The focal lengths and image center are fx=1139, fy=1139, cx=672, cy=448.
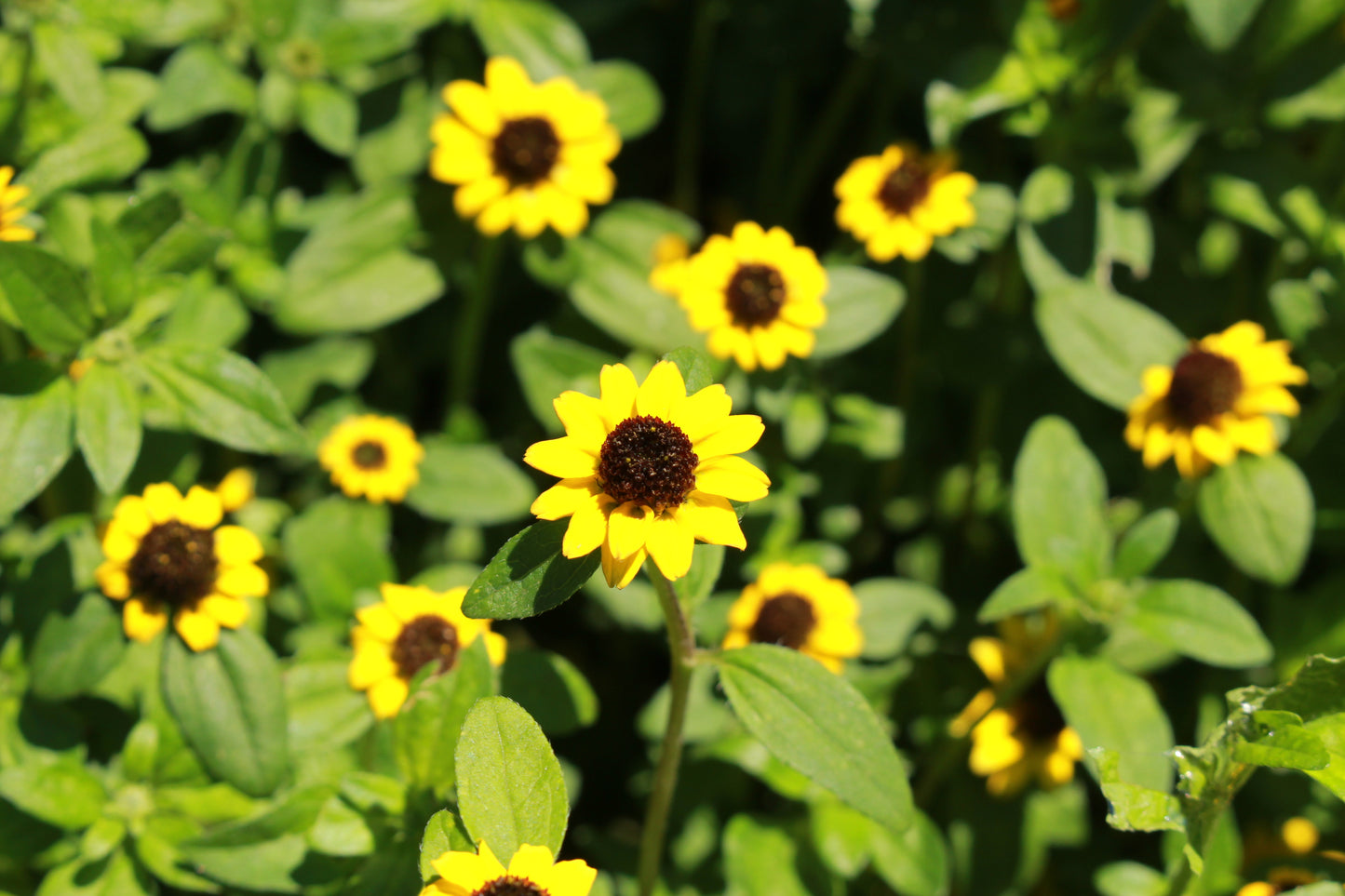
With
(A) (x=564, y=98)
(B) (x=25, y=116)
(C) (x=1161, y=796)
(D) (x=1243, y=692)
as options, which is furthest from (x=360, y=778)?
(B) (x=25, y=116)

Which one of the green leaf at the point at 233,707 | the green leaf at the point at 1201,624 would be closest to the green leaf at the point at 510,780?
the green leaf at the point at 233,707

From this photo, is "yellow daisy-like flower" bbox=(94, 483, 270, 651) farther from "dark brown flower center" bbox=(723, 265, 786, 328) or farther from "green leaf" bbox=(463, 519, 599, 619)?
"dark brown flower center" bbox=(723, 265, 786, 328)

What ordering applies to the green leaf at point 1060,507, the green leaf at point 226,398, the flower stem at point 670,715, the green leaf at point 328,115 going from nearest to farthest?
the flower stem at point 670,715
the green leaf at point 226,398
the green leaf at point 1060,507
the green leaf at point 328,115

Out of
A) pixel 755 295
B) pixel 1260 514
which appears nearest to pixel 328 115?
pixel 755 295

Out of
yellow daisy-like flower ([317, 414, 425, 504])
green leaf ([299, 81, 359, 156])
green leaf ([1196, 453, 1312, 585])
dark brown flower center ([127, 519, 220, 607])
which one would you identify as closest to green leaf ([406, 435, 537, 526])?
yellow daisy-like flower ([317, 414, 425, 504])

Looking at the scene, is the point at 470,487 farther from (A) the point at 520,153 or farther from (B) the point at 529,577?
(B) the point at 529,577

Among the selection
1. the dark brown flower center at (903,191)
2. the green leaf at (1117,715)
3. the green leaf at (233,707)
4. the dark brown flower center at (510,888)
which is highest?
the dark brown flower center at (903,191)

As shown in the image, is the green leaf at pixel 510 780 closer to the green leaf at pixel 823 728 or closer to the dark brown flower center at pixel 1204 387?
the green leaf at pixel 823 728
